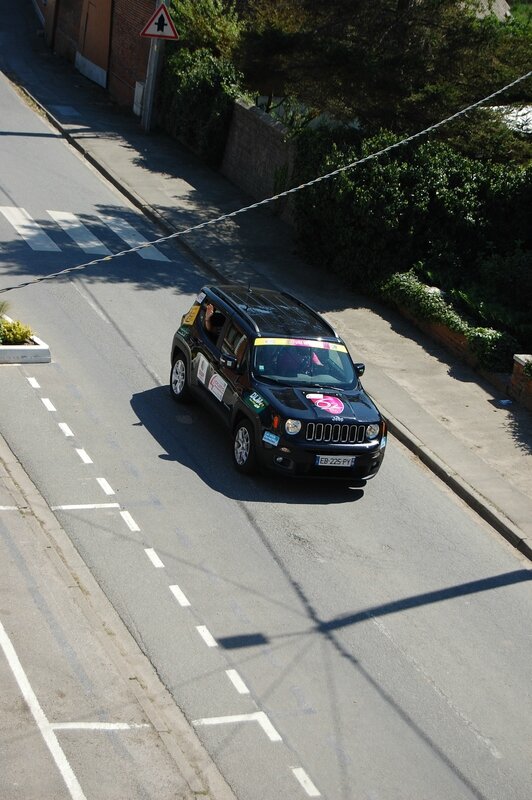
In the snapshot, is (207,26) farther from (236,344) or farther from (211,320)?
(236,344)

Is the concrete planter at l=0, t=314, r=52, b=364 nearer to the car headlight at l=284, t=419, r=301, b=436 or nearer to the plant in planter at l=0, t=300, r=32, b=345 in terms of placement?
the plant in planter at l=0, t=300, r=32, b=345

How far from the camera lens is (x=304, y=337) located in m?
15.1

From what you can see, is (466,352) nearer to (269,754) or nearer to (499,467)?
(499,467)

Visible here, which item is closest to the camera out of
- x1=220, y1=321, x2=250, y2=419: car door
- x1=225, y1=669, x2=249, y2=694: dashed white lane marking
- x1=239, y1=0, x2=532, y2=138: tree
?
x1=225, y1=669, x2=249, y2=694: dashed white lane marking

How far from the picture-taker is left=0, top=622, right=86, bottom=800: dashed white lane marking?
8031mm

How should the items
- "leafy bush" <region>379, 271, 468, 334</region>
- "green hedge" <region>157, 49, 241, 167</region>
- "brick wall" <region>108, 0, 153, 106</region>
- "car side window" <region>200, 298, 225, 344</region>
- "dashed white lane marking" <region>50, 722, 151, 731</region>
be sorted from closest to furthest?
"dashed white lane marking" <region>50, 722, 151, 731</region>, "car side window" <region>200, 298, 225, 344</region>, "leafy bush" <region>379, 271, 468, 334</region>, "green hedge" <region>157, 49, 241, 167</region>, "brick wall" <region>108, 0, 153, 106</region>

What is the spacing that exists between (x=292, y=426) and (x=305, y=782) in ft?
18.6

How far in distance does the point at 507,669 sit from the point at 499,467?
5.54m

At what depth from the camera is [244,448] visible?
14.1 metres

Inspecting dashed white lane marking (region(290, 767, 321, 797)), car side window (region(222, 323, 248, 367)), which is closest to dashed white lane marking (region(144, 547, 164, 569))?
dashed white lane marking (region(290, 767, 321, 797))

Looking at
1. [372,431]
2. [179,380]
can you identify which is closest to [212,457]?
[179,380]

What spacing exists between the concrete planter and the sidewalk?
5.20 metres

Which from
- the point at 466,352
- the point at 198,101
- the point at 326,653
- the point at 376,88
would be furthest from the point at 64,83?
the point at 326,653

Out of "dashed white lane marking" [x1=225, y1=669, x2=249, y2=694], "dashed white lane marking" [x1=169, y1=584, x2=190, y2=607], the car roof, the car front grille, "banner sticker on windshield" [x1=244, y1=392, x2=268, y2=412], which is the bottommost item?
"dashed white lane marking" [x1=169, y1=584, x2=190, y2=607]
